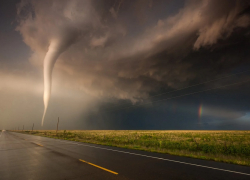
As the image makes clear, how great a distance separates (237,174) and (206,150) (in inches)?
292

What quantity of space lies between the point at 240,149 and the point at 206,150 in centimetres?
253

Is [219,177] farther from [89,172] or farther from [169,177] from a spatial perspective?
[89,172]

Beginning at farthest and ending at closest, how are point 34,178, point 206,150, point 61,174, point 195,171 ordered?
point 206,150
point 195,171
point 61,174
point 34,178

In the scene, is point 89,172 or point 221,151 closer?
point 89,172

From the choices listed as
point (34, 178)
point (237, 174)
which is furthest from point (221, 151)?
point (34, 178)

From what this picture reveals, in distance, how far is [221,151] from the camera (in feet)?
40.4

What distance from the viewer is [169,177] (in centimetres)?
573

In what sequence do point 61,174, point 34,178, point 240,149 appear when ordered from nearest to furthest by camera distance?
point 34,178
point 61,174
point 240,149

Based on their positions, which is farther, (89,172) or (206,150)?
(206,150)

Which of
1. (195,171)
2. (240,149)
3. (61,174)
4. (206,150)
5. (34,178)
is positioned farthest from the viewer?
(206,150)

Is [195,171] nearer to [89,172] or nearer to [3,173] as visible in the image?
[89,172]

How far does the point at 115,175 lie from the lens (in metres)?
5.83

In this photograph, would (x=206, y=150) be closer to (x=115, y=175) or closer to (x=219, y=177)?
(x=219, y=177)

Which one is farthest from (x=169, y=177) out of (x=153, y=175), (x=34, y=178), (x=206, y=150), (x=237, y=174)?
(x=206, y=150)
